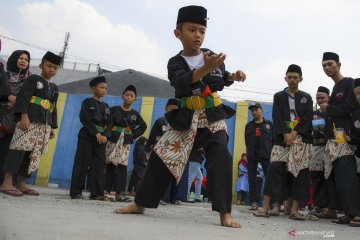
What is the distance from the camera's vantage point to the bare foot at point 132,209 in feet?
9.95

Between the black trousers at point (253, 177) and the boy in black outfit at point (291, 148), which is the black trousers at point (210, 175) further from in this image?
the black trousers at point (253, 177)

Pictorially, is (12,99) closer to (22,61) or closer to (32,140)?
(32,140)


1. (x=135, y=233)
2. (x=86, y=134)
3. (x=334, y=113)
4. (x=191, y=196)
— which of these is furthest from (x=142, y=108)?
(x=135, y=233)

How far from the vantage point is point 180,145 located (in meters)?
3.03

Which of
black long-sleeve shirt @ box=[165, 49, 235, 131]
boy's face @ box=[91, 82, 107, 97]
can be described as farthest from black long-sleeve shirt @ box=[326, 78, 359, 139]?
boy's face @ box=[91, 82, 107, 97]

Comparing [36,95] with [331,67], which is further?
[331,67]

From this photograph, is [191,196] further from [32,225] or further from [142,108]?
[32,225]

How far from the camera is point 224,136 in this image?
303 cm

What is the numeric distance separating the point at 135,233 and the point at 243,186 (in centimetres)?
847

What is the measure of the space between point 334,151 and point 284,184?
772mm

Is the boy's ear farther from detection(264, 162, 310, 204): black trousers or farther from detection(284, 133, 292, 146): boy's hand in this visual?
detection(264, 162, 310, 204): black trousers

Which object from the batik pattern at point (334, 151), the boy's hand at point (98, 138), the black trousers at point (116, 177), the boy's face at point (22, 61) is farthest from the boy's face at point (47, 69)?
the batik pattern at point (334, 151)

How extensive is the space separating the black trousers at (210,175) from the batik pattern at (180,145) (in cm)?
6

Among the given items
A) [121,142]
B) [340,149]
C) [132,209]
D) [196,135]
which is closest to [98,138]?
[121,142]
